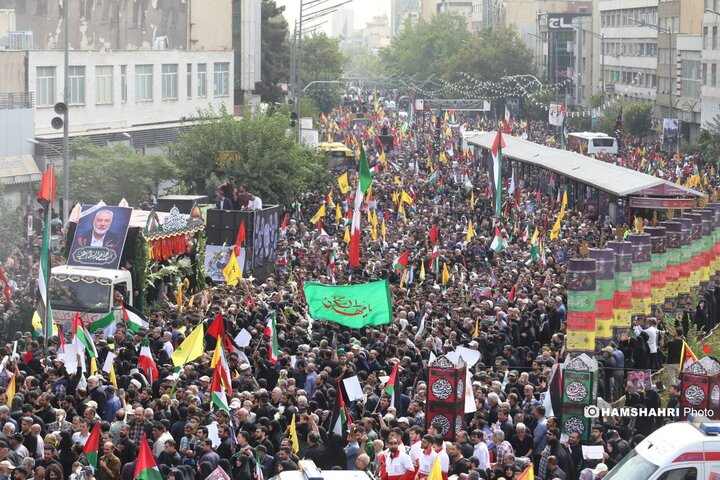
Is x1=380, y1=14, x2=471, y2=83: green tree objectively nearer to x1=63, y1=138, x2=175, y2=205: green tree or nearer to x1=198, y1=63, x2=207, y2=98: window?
x1=198, y1=63, x2=207, y2=98: window

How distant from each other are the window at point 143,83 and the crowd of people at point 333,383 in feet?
97.0

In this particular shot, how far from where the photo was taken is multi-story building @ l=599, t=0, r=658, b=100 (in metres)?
106

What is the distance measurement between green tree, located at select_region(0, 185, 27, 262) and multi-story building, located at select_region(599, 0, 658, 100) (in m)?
73.0

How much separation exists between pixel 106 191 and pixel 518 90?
7762cm

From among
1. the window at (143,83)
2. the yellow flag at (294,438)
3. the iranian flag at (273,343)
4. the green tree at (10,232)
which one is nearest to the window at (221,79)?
the window at (143,83)

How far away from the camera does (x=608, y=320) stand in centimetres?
2409

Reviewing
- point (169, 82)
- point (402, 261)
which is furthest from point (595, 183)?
point (169, 82)

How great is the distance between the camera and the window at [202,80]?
230ft

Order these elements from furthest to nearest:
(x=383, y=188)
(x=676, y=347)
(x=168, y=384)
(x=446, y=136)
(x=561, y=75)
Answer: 1. (x=561, y=75)
2. (x=446, y=136)
3. (x=383, y=188)
4. (x=676, y=347)
5. (x=168, y=384)

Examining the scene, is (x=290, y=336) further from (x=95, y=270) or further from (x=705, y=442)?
(x=705, y=442)

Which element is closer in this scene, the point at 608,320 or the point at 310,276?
the point at 608,320

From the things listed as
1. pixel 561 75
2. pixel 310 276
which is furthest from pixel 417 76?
pixel 310 276

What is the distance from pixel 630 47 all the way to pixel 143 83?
56531mm

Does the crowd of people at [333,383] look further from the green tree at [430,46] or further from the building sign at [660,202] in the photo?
the green tree at [430,46]
